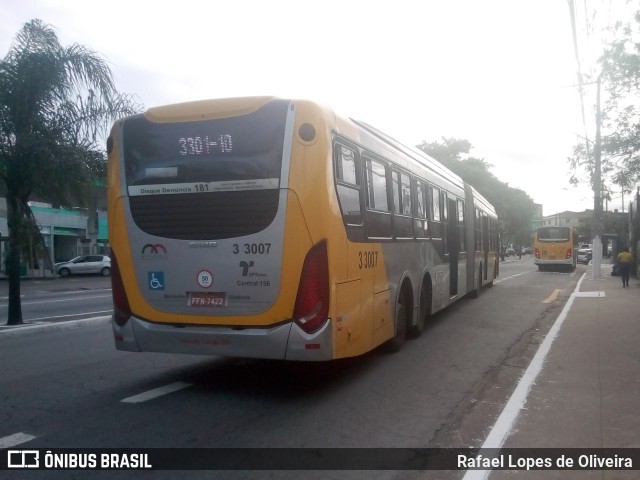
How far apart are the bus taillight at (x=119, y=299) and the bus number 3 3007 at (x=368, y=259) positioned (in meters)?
2.72

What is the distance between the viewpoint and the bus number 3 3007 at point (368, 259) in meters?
7.54

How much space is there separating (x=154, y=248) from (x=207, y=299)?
89cm

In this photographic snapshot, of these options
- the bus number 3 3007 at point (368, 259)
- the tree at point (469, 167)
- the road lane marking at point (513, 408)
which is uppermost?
the tree at point (469, 167)

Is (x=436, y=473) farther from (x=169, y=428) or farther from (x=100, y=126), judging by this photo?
(x=100, y=126)

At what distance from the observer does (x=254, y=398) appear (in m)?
7.16

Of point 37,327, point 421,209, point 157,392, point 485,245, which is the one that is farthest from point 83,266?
point 157,392

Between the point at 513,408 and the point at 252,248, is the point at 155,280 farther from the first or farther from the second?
the point at 513,408

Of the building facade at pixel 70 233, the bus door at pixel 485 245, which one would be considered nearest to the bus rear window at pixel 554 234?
the bus door at pixel 485 245

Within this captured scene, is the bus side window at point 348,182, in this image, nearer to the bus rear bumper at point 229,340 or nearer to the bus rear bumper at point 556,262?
the bus rear bumper at point 229,340

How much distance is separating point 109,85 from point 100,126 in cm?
93

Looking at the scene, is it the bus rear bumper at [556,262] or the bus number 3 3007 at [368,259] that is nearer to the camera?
the bus number 3 3007 at [368,259]

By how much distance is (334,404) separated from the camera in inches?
273

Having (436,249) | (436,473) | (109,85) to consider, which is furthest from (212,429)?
(109,85)

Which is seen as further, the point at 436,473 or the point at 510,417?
the point at 510,417
